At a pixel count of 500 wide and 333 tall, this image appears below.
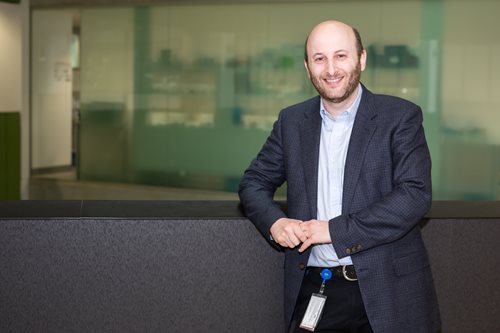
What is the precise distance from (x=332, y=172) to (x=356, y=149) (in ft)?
0.40

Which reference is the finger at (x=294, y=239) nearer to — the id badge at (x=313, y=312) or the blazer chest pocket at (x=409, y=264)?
the id badge at (x=313, y=312)

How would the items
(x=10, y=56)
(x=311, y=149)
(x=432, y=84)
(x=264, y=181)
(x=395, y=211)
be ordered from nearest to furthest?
1. (x=395, y=211)
2. (x=311, y=149)
3. (x=264, y=181)
4. (x=432, y=84)
5. (x=10, y=56)

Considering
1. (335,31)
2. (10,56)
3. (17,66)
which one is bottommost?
(335,31)

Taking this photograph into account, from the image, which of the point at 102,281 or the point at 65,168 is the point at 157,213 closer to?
the point at 102,281

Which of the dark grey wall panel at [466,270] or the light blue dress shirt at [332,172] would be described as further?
the dark grey wall panel at [466,270]

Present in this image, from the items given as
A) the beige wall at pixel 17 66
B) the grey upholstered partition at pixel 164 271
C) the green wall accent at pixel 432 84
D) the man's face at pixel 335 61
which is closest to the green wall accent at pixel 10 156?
the beige wall at pixel 17 66

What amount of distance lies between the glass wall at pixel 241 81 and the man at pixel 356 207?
7.25 m

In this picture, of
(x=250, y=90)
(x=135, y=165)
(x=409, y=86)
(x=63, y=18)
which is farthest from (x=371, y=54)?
(x=63, y=18)

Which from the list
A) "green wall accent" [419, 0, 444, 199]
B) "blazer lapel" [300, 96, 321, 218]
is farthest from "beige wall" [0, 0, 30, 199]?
"blazer lapel" [300, 96, 321, 218]

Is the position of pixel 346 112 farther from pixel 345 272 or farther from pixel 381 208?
pixel 345 272

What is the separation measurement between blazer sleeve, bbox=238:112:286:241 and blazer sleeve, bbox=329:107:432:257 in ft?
1.17

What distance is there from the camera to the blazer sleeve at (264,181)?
294 centimetres

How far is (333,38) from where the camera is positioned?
2.68 metres

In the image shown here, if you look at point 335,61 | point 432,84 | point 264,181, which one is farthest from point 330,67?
point 432,84
